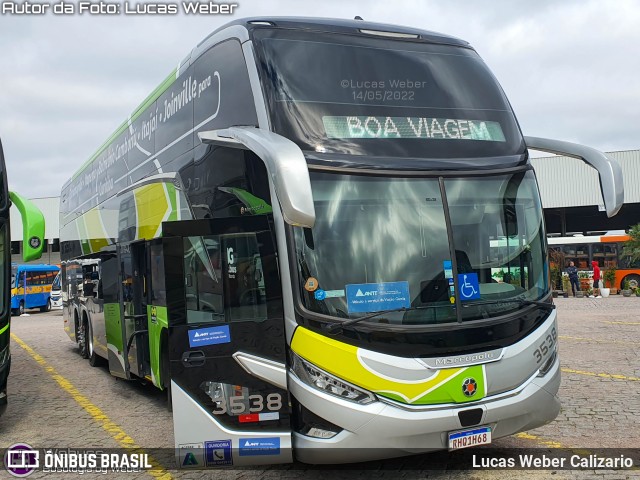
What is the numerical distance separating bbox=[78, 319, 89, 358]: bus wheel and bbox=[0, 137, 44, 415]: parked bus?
19.5 feet

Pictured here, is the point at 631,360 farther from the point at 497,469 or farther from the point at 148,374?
the point at 148,374

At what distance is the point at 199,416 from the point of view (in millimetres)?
5375

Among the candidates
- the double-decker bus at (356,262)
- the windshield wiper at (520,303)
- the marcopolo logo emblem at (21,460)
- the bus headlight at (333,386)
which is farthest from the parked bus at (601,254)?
the bus headlight at (333,386)

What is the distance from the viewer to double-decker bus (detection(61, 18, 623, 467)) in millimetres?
5051

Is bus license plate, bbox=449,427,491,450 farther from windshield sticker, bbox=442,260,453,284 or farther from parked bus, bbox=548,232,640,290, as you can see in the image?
parked bus, bbox=548,232,640,290

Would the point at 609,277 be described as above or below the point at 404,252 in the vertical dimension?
below

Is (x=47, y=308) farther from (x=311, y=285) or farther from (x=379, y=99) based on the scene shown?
(x=311, y=285)

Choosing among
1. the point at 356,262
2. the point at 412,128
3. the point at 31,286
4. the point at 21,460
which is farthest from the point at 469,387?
the point at 31,286

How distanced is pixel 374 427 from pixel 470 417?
31.1 inches

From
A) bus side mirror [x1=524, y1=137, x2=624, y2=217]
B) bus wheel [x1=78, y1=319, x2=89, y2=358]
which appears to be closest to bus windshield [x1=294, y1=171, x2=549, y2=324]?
bus side mirror [x1=524, y1=137, x2=624, y2=217]

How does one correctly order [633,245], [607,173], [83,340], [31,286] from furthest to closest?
1. [31,286]
2. [633,245]
3. [83,340]
4. [607,173]

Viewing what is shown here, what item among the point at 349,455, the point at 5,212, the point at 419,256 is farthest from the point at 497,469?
the point at 5,212

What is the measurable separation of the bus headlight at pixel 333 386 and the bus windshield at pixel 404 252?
45cm

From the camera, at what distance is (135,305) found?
29.5ft
